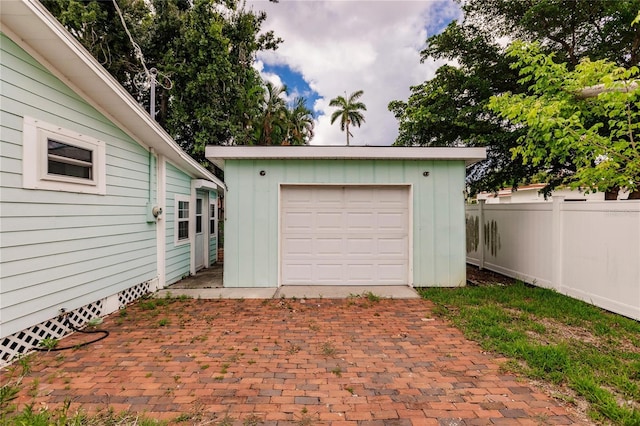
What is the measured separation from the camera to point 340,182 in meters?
6.26

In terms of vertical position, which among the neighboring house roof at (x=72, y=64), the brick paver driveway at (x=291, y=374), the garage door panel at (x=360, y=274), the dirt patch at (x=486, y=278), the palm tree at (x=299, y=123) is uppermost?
the palm tree at (x=299, y=123)

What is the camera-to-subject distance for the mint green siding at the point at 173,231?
21.5ft

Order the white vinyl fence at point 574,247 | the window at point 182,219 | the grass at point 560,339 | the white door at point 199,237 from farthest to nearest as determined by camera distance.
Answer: the white door at point 199,237
the window at point 182,219
the white vinyl fence at point 574,247
the grass at point 560,339

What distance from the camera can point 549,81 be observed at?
5.65 meters

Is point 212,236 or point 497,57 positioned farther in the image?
point 212,236

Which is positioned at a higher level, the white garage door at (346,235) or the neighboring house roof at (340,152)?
the neighboring house roof at (340,152)

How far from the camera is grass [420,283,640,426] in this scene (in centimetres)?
265

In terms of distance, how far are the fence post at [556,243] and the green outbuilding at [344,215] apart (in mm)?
1596

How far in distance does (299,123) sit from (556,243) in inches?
854

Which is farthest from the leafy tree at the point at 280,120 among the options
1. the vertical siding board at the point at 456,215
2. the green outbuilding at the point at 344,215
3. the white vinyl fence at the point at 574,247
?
the white vinyl fence at the point at 574,247

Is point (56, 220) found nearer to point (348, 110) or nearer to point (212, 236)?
point (212, 236)

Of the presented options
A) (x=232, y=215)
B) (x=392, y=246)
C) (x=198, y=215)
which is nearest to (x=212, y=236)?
(x=198, y=215)

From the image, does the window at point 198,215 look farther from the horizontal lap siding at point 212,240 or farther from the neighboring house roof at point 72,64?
the neighboring house roof at point 72,64

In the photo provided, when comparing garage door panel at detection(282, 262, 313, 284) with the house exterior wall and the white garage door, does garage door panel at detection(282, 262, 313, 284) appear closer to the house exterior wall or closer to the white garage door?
the white garage door
